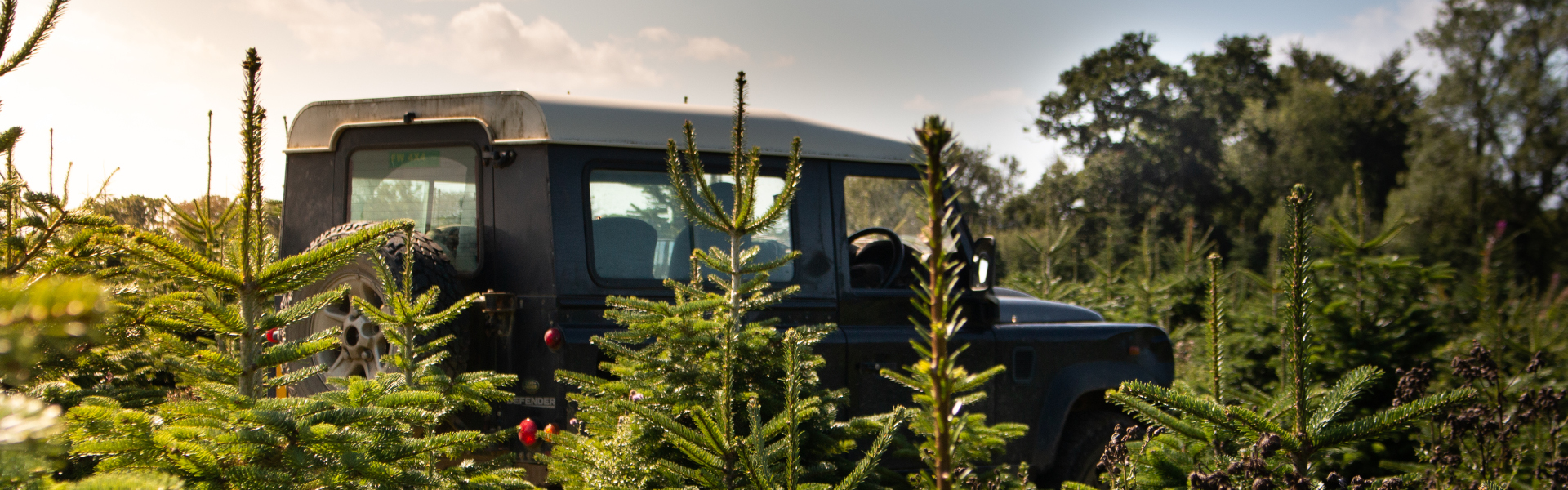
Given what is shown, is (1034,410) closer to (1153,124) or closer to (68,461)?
(68,461)

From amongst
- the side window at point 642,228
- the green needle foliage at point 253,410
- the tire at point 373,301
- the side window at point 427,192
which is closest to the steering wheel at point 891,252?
the side window at point 642,228

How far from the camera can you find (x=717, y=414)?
Answer: 2213mm

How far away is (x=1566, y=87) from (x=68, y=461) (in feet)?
132

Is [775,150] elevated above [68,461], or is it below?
above

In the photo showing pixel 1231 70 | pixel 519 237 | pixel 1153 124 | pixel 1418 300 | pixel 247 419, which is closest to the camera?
→ pixel 247 419

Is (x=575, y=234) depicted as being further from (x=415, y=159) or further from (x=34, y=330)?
(x=34, y=330)

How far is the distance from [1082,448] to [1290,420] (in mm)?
2512

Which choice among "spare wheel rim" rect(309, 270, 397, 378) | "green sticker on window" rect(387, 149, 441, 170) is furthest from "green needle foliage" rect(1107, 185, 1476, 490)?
"green sticker on window" rect(387, 149, 441, 170)

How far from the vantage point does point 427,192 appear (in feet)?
12.6

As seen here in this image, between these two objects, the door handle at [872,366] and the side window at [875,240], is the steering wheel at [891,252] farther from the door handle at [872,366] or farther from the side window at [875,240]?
the door handle at [872,366]

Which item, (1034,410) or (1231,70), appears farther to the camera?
(1231,70)

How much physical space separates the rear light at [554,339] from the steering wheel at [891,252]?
5.53 ft

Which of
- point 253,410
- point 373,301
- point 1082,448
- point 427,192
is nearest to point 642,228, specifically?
point 427,192

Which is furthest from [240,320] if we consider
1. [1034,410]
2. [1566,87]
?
[1566,87]
